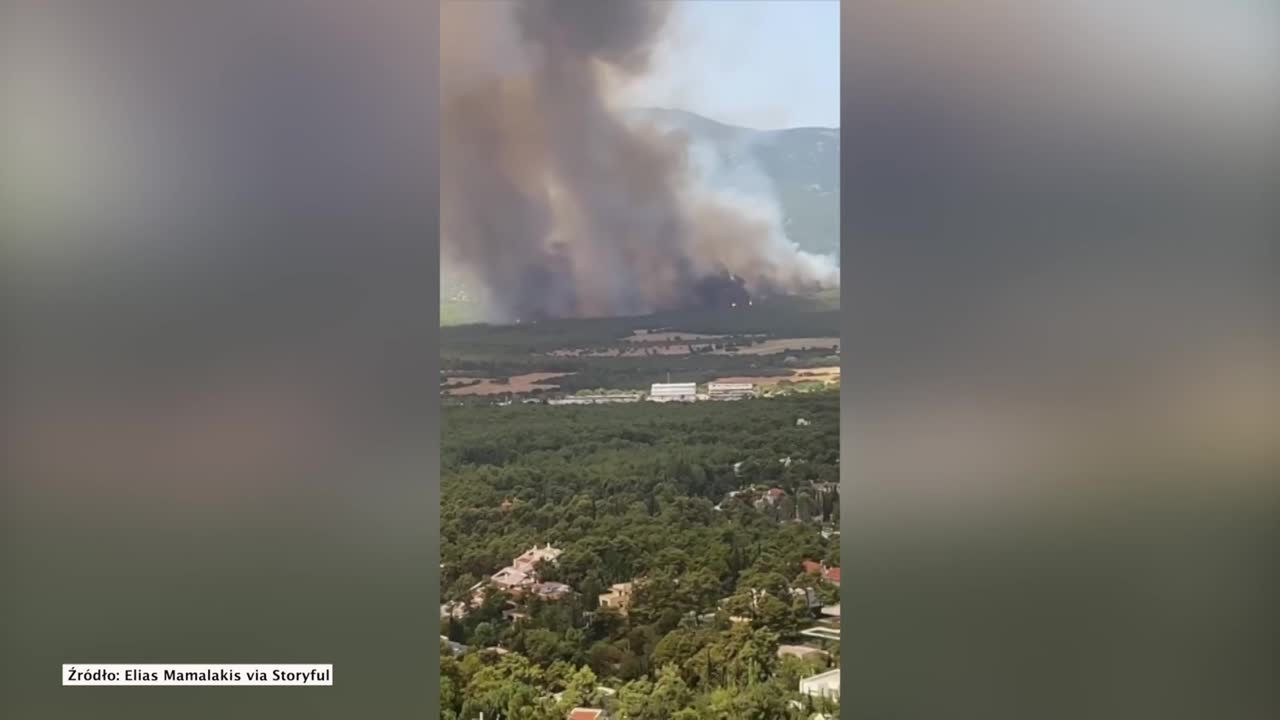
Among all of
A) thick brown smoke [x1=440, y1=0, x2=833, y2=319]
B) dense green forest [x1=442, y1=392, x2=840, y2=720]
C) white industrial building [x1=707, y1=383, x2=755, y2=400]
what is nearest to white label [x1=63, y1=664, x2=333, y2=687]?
dense green forest [x1=442, y1=392, x2=840, y2=720]

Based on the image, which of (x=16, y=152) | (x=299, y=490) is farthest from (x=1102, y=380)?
(x=16, y=152)

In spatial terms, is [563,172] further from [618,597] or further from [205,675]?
[205,675]

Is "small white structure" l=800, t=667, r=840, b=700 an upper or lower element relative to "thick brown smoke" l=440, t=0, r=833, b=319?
lower

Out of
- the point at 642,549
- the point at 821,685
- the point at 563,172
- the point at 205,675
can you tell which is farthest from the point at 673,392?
the point at 205,675

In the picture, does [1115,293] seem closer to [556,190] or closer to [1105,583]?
[1105,583]


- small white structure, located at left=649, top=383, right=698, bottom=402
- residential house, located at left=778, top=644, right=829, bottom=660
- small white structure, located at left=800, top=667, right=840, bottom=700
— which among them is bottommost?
small white structure, located at left=800, top=667, right=840, bottom=700

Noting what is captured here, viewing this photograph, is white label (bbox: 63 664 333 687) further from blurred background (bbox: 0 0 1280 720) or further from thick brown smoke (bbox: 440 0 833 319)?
thick brown smoke (bbox: 440 0 833 319)

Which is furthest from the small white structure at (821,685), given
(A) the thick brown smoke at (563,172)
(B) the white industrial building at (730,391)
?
(A) the thick brown smoke at (563,172)
